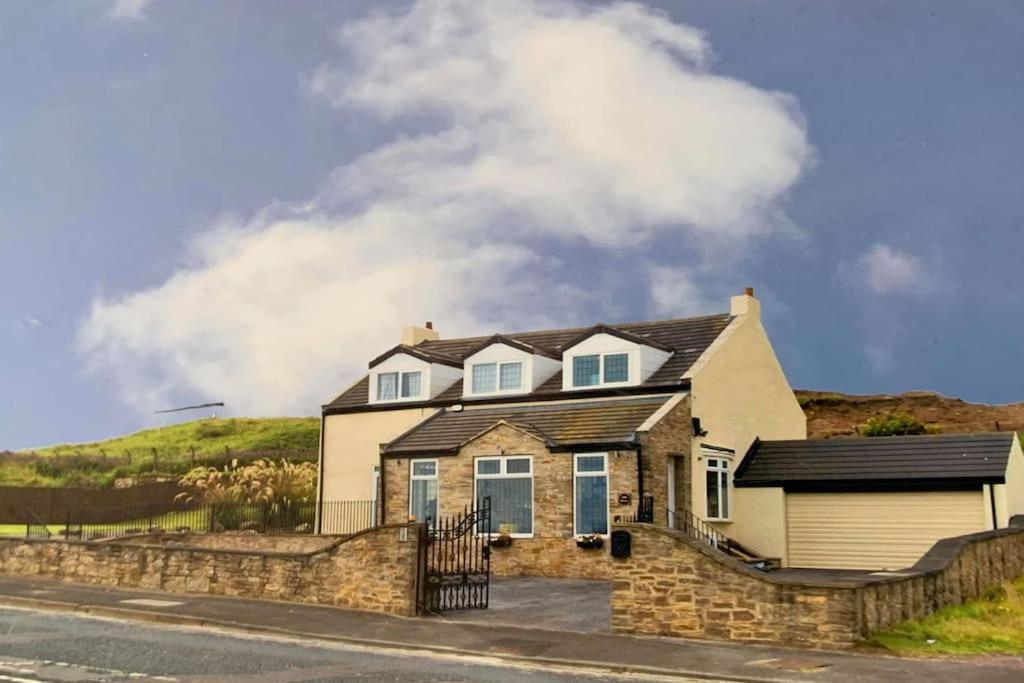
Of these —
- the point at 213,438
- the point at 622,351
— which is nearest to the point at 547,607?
the point at 622,351

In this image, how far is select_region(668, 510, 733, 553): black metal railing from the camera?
25.2 metres

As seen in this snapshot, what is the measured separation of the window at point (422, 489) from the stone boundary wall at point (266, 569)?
808 cm

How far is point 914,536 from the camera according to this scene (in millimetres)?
24625

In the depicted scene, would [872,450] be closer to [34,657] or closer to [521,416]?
[521,416]

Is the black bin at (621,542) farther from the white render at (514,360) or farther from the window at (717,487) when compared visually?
the white render at (514,360)

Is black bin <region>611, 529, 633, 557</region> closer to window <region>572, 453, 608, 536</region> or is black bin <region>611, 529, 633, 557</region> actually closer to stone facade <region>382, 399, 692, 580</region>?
stone facade <region>382, 399, 692, 580</region>

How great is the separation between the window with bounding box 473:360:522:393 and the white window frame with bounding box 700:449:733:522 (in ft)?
21.4

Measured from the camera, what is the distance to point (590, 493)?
82.3ft

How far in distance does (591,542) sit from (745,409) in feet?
25.9

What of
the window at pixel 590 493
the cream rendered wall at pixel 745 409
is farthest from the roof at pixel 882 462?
the window at pixel 590 493

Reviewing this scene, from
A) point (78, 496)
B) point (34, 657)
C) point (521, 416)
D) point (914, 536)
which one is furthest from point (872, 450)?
point (78, 496)

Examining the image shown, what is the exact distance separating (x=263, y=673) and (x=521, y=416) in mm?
16910

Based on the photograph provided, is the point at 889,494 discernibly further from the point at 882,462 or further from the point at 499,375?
the point at 499,375

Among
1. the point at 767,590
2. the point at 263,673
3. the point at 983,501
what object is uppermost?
the point at 983,501
